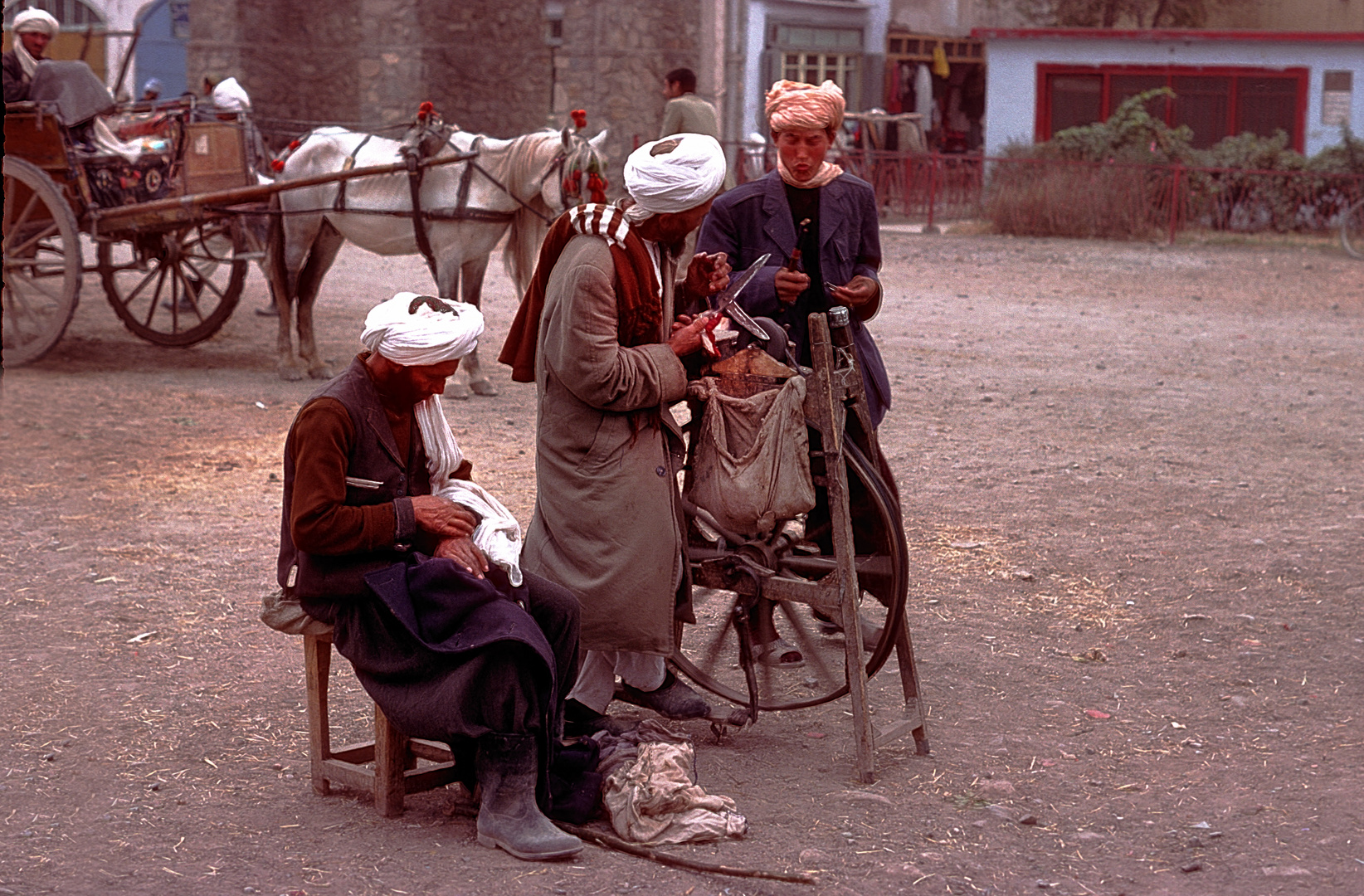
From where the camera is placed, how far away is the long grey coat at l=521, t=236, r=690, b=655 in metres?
4.05

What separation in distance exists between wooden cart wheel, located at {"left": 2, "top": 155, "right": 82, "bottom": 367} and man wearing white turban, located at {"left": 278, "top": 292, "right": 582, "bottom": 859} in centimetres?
651

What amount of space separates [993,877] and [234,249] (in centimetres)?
850

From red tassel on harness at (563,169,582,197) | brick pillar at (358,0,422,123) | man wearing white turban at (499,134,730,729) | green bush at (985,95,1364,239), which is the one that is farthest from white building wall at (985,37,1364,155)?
man wearing white turban at (499,134,730,729)

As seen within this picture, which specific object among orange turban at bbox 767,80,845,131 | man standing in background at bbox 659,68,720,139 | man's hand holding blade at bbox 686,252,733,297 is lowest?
man's hand holding blade at bbox 686,252,733,297

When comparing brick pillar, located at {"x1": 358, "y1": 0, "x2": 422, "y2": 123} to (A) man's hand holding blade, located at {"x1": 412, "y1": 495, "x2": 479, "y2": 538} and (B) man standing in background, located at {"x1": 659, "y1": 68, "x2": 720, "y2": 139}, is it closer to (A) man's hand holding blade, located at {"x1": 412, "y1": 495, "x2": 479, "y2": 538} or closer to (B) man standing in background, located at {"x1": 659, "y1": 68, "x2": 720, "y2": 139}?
(B) man standing in background, located at {"x1": 659, "y1": 68, "x2": 720, "y2": 139}

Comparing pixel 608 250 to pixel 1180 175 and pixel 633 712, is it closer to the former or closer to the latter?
pixel 633 712

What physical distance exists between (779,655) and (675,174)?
1.80 meters

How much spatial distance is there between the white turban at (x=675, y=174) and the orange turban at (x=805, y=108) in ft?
2.25

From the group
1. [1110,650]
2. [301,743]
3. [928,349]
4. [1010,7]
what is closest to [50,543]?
[301,743]

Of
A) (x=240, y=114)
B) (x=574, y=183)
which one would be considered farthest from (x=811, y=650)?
(x=240, y=114)

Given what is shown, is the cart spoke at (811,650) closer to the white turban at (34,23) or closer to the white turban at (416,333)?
the white turban at (416,333)

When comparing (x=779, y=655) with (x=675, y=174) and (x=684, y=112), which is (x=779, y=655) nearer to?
(x=675, y=174)

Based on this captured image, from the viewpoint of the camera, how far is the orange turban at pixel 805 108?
4.66 meters

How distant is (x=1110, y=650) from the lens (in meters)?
5.45
